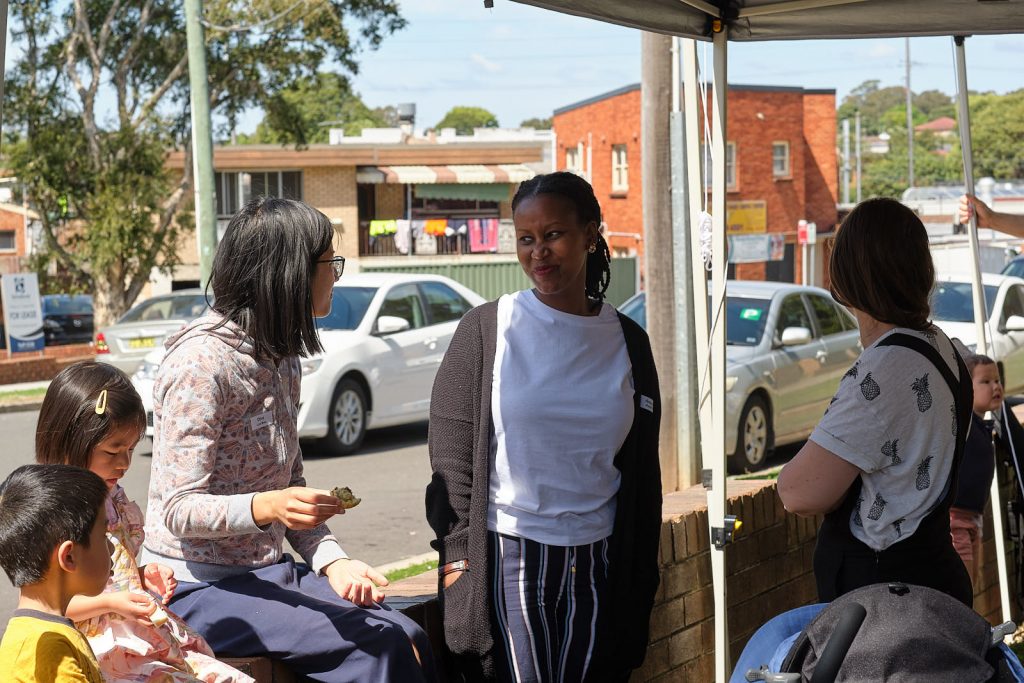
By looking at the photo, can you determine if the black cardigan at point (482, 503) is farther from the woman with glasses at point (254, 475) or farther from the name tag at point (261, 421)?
the name tag at point (261, 421)

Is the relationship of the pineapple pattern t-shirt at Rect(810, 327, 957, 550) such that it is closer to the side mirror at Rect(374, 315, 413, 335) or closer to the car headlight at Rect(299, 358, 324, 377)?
the car headlight at Rect(299, 358, 324, 377)

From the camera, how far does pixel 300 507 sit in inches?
93.0

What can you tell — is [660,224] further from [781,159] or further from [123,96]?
[781,159]

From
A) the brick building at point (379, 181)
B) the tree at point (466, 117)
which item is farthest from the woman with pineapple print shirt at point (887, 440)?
the tree at point (466, 117)

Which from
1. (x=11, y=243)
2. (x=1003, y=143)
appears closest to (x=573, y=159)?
(x=11, y=243)

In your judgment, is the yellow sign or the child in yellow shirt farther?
the yellow sign

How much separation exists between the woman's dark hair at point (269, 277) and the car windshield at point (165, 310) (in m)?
16.1

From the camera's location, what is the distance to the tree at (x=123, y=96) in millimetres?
24406

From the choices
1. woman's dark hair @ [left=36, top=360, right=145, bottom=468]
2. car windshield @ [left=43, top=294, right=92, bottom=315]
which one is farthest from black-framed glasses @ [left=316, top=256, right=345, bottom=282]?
car windshield @ [left=43, top=294, right=92, bottom=315]

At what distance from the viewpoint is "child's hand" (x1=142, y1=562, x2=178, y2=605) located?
2.53 meters

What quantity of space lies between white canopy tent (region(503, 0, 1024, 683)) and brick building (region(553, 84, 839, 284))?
3324 cm

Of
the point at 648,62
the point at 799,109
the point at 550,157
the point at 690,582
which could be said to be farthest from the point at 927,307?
the point at 550,157

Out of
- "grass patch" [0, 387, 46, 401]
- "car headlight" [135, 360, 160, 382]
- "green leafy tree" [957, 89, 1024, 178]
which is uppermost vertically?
"green leafy tree" [957, 89, 1024, 178]

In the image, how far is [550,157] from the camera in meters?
48.0
